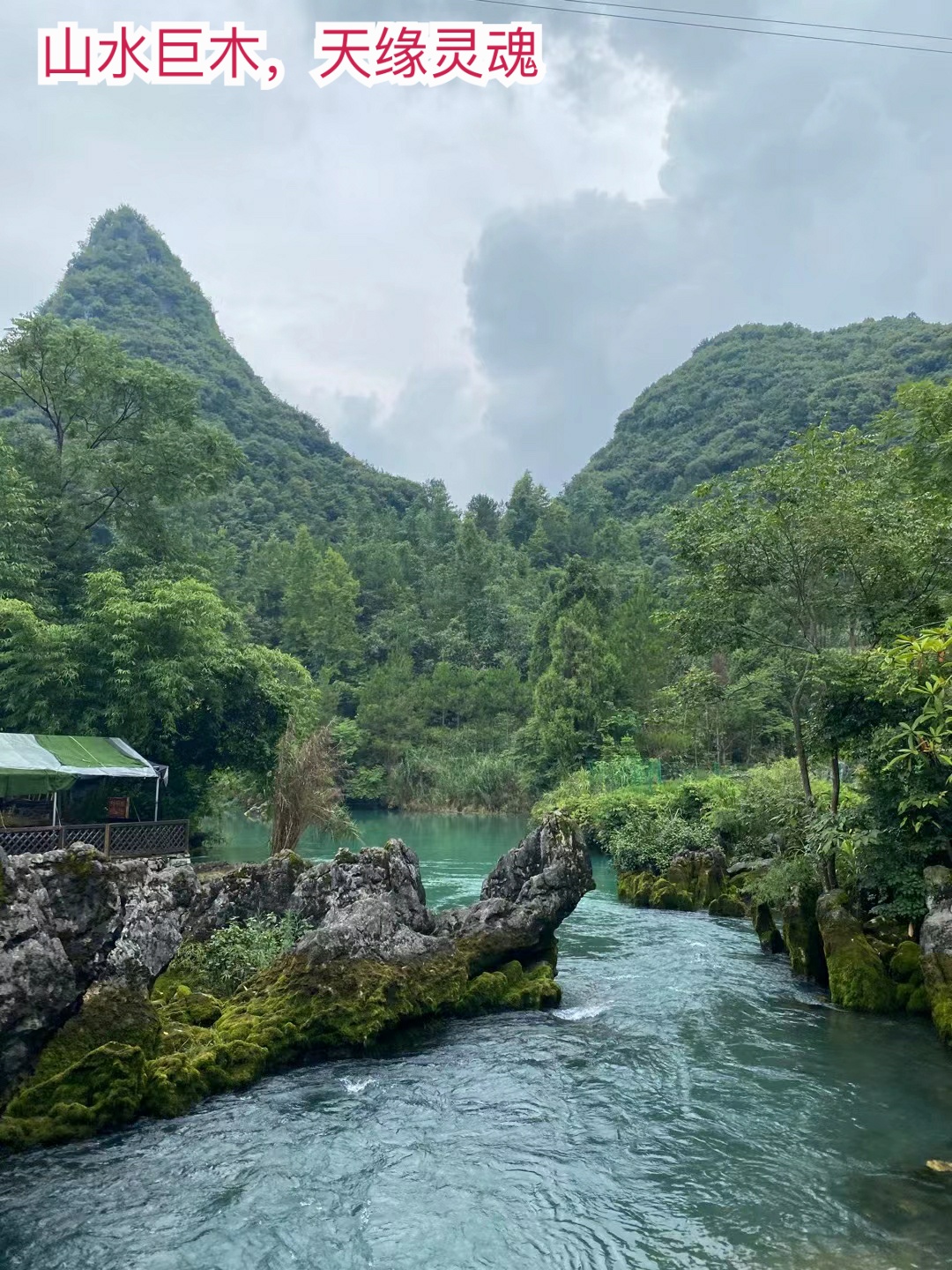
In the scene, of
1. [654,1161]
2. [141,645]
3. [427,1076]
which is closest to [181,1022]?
[427,1076]

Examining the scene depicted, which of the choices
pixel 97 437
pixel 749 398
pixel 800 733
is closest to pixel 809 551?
pixel 800 733

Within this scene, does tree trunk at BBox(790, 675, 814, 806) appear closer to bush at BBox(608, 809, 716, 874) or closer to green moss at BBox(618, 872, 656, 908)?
green moss at BBox(618, 872, 656, 908)

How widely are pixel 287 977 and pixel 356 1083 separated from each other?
1.61 m

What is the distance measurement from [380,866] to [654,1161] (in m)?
5.81

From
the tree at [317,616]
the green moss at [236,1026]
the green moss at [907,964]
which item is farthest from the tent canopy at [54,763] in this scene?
the tree at [317,616]

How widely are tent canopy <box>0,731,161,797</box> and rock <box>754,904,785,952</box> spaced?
1461 cm

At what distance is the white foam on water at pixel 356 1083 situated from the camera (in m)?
8.88

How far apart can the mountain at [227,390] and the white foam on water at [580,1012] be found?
67583mm

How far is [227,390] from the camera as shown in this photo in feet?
331

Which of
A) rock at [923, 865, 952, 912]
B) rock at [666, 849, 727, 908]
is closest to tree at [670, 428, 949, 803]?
rock at [923, 865, 952, 912]

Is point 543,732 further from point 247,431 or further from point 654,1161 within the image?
point 247,431

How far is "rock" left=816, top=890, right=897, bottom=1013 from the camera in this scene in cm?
1127

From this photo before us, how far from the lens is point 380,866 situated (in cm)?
1220

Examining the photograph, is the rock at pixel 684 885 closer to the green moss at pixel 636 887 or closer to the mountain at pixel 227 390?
the green moss at pixel 636 887
